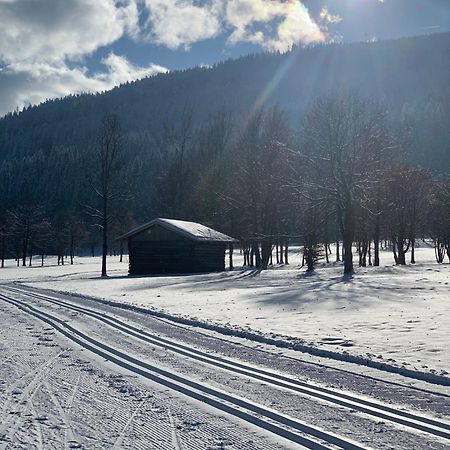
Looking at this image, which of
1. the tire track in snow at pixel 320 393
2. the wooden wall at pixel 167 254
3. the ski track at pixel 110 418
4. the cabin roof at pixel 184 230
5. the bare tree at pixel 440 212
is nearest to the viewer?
the ski track at pixel 110 418

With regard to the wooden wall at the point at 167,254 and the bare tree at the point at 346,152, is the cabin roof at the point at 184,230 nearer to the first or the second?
the wooden wall at the point at 167,254

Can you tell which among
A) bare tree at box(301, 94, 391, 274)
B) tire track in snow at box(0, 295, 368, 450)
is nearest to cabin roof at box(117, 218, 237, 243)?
bare tree at box(301, 94, 391, 274)

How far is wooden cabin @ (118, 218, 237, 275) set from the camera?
37.4 m

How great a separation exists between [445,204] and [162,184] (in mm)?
32488

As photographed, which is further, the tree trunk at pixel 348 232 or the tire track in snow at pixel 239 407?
the tree trunk at pixel 348 232

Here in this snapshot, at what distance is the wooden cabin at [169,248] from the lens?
37375 mm

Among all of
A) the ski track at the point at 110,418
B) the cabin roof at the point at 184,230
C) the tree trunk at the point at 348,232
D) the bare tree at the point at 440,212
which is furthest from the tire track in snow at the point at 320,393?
the bare tree at the point at 440,212

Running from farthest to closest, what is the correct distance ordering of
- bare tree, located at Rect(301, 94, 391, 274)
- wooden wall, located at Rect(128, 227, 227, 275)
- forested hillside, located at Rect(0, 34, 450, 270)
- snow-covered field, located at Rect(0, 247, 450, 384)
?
forested hillside, located at Rect(0, 34, 450, 270)
wooden wall, located at Rect(128, 227, 227, 275)
bare tree, located at Rect(301, 94, 391, 274)
snow-covered field, located at Rect(0, 247, 450, 384)

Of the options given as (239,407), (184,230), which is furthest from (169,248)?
(239,407)

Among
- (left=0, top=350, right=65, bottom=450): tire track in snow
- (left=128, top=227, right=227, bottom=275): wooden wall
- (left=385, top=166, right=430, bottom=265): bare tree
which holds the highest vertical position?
(left=385, top=166, right=430, bottom=265): bare tree

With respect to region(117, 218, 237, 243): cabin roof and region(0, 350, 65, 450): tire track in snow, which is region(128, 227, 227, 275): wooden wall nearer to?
region(117, 218, 237, 243): cabin roof

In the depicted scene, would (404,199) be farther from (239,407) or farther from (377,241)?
(239,407)

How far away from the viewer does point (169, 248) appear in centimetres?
3794

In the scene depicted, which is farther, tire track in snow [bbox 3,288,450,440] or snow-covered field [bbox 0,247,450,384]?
snow-covered field [bbox 0,247,450,384]
